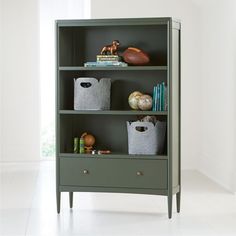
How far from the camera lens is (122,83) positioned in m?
4.90

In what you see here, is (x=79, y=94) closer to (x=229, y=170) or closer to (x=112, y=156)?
(x=112, y=156)

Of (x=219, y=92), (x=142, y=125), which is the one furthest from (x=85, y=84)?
(x=219, y=92)

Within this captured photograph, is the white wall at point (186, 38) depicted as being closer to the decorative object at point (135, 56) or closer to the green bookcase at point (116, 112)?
the green bookcase at point (116, 112)

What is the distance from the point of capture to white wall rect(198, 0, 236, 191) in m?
5.63

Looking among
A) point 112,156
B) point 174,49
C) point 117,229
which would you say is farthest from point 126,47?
point 117,229

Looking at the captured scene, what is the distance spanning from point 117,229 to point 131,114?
0.82 m

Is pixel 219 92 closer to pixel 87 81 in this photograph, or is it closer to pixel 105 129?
pixel 105 129

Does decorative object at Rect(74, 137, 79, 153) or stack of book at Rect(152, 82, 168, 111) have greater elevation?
stack of book at Rect(152, 82, 168, 111)

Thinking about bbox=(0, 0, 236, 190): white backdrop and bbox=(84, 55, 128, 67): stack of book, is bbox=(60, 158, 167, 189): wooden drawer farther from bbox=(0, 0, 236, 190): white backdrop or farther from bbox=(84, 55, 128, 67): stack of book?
bbox=(0, 0, 236, 190): white backdrop

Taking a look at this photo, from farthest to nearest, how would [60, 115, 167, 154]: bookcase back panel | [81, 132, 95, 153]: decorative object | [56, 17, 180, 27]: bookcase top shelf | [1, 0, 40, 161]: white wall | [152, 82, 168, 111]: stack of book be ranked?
[1, 0, 40, 161]: white wall
[60, 115, 167, 154]: bookcase back panel
[81, 132, 95, 153]: decorative object
[152, 82, 168, 111]: stack of book
[56, 17, 180, 27]: bookcase top shelf

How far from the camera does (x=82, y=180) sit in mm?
4672

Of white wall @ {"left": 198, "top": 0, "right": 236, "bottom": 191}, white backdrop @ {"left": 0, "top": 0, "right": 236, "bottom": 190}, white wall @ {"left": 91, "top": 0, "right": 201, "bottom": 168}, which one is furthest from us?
white wall @ {"left": 91, "top": 0, "right": 201, "bottom": 168}

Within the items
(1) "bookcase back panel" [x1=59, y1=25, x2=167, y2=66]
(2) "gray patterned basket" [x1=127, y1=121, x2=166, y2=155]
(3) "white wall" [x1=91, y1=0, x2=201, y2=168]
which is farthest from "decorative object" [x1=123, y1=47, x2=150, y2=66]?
(3) "white wall" [x1=91, y1=0, x2=201, y2=168]

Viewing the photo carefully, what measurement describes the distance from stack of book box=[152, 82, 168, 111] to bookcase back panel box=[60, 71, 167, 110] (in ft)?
0.81
